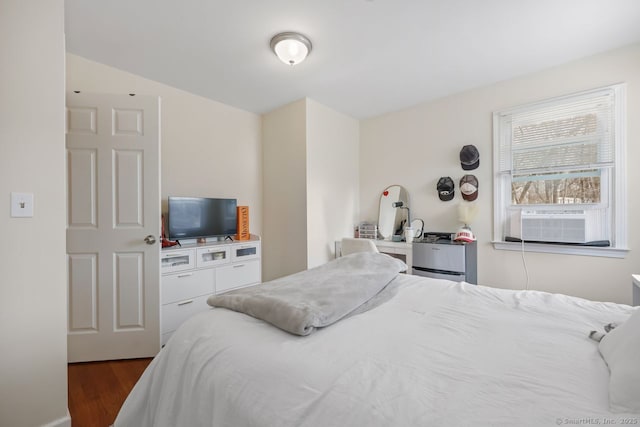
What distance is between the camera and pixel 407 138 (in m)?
3.52

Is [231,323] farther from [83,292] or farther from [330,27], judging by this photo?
[330,27]

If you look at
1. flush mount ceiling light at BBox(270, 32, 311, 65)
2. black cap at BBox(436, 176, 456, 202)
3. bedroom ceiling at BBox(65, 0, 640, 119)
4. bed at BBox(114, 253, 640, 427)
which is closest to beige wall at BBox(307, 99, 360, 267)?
bedroom ceiling at BBox(65, 0, 640, 119)

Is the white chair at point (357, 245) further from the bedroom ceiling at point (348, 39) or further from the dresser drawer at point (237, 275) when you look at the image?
the bedroom ceiling at point (348, 39)

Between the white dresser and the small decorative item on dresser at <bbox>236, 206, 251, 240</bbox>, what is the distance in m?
0.19

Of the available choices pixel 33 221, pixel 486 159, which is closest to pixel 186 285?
pixel 33 221

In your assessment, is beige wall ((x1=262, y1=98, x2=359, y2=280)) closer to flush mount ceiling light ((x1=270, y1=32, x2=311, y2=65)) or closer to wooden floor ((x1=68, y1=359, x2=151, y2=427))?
flush mount ceiling light ((x1=270, y1=32, x2=311, y2=65))

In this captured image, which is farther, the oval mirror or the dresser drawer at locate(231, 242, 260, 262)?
the oval mirror

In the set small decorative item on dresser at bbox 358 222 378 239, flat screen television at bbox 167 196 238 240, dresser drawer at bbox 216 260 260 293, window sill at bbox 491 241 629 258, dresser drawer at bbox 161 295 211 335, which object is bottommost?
dresser drawer at bbox 161 295 211 335

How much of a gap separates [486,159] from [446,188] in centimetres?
48

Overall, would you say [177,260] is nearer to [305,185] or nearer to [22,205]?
[22,205]

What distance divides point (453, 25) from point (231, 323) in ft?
7.79

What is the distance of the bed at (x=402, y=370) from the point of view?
0.63 meters

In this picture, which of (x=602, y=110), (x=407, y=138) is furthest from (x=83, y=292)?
(x=602, y=110)

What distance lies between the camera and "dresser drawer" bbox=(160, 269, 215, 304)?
243 centimetres
